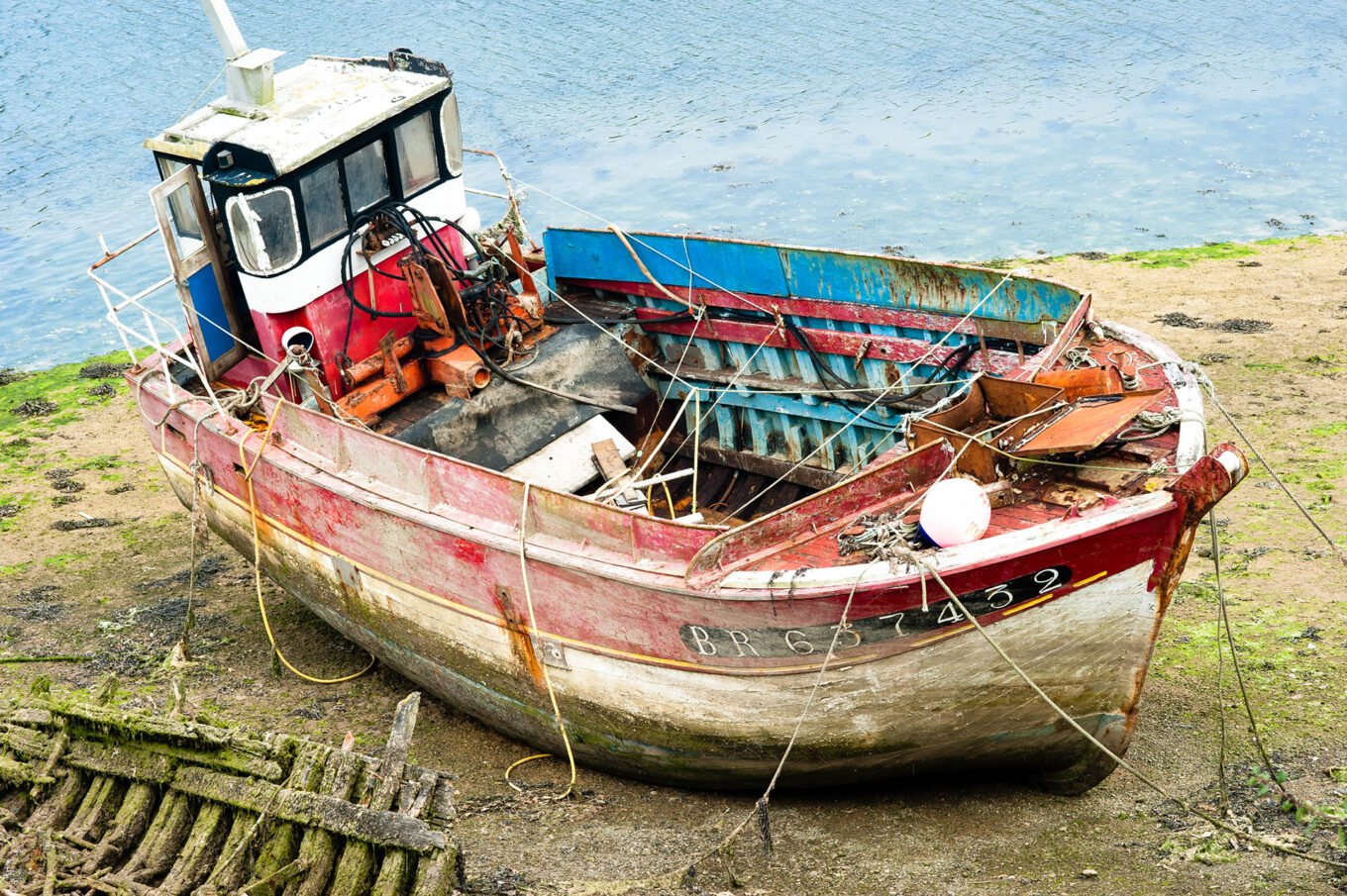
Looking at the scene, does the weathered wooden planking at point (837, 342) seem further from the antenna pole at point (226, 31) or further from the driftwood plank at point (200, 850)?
the driftwood plank at point (200, 850)

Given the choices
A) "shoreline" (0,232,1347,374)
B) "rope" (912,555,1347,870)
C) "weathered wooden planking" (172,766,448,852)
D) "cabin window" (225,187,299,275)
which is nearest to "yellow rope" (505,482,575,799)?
"weathered wooden planking" (172,766,448,852)

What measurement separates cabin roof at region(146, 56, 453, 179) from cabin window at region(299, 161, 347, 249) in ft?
0.74

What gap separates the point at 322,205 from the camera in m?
8.76

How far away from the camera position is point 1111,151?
2064 centimetres

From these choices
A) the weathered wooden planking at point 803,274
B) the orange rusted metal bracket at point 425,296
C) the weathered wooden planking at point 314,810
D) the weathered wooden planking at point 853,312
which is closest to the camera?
the weathered wooden planking at point 314,810

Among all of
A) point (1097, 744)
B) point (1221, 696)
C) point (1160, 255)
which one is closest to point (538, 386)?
point (1097, 744)

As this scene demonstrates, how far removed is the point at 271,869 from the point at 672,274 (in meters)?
5.27

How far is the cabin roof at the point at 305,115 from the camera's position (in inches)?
333

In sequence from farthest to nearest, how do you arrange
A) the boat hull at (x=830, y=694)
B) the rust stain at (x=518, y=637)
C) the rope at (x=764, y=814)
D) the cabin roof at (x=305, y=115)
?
the cabin roof at (x=305, y=115) → the rust stain at (x=518, y=637) → the rope at (x=764, y=814) → the boat hull at (x=830, y=694)

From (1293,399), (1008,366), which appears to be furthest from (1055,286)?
(1293,399)

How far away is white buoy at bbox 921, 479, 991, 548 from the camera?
6117 mm

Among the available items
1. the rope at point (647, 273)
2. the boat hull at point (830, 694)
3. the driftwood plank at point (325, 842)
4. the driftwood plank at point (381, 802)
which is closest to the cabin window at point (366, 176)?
the rope at point (647, 273)

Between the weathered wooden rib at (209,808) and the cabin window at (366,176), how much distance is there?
362 cm

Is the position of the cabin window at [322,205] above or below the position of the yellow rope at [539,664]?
above
